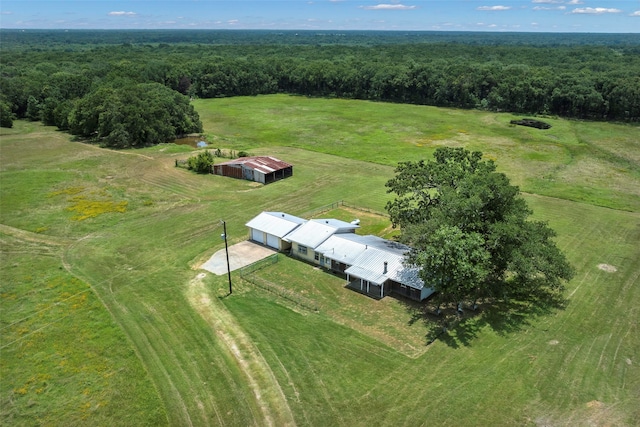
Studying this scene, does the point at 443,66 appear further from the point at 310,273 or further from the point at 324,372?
the point at 324,372

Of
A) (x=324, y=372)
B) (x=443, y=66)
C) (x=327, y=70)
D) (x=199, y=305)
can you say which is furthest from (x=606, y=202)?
(x=327, y=70)

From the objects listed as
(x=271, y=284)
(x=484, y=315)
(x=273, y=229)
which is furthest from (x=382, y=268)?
(x=273, y=229)

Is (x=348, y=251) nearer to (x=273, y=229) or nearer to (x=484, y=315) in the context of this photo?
(x=273, y=229)

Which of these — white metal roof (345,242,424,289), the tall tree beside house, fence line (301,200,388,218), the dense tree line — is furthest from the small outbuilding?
the tall tree beside house

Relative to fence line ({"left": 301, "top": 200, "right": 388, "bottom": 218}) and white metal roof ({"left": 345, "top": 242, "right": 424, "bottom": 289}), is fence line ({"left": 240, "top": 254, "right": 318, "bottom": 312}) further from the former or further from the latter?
fence line ({"left": 301, "top": 200, "right": 388, "bottom": 218})

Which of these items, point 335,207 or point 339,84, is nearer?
point 335,207
